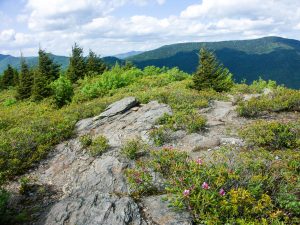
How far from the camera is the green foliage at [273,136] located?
9.81 meters

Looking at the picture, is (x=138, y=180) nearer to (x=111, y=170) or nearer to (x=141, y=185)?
(x=141, y=185)

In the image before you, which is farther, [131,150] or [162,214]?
[131,150]

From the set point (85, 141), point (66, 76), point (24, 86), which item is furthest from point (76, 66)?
point (85, 141)

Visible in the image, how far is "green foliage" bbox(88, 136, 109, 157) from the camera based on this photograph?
1085 centimetres

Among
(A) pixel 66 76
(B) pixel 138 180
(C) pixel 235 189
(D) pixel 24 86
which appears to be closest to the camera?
(C) pixel 235 189

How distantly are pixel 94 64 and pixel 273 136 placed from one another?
118ft

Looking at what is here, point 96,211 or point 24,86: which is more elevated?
point 24,86

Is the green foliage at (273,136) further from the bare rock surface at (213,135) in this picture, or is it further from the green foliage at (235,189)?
the green foliage at (235,189)

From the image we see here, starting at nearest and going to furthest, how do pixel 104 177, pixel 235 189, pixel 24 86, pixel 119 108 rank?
pixel 235 189
pixel 104 177
pixel 119 108
pixel 24 86

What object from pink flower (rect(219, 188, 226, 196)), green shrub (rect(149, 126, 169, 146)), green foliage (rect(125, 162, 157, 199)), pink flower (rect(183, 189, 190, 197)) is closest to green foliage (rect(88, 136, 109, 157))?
green shrub (rect(149, 126, 169, 146))

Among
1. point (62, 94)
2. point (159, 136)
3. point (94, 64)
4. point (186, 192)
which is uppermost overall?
point (94, 64)

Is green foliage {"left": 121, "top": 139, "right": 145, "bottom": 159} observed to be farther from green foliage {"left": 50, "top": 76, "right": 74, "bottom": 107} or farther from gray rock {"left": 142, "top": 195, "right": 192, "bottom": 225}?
green foliage {"left": 50, "top": 76, "right": 74, "bottom": 107}

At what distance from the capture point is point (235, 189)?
665cm

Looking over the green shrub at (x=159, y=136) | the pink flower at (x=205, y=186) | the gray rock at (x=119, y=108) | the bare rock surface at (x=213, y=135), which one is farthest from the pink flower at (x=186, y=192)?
the gray rock at (x=119, y=108)
